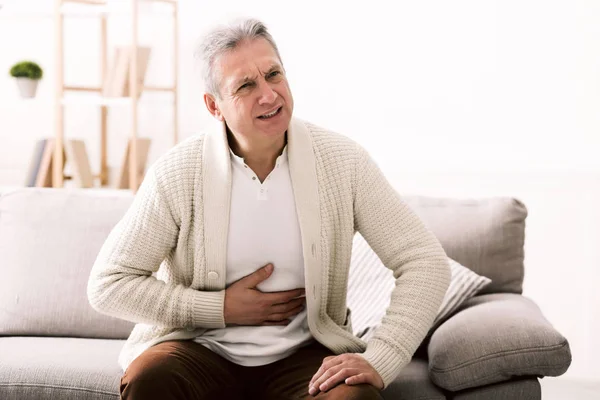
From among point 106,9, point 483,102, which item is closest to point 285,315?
point 483,102

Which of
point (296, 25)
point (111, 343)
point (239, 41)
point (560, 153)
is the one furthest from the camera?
point (296, 25)

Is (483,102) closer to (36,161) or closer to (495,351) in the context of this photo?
(495,351)

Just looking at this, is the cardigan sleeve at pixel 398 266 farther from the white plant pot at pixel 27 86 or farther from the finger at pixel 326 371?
the white plant pot at pixel 27 86

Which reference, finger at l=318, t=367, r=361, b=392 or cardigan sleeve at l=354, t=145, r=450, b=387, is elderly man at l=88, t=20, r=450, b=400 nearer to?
cardigan sleeve at l=354, t=145, r=450, b=387

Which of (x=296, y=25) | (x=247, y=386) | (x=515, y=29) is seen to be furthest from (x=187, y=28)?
(x=247, y=386)

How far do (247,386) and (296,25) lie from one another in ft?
6.85

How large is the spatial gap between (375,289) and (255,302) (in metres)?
0.56

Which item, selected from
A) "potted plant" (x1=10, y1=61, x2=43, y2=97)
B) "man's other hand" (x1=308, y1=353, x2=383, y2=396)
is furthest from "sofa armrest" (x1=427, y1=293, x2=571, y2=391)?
"potted plant" (x1=10, y1=61, x2=43, y2=97)

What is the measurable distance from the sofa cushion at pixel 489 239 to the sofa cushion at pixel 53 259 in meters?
0.95

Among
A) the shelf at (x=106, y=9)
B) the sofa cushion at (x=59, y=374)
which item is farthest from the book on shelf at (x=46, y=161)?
the sofa cushion at (x=59, y=374)

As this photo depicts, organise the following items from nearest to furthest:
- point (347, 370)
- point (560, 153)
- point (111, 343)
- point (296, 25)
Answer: point (347, 370) < point (111, 343) < point (560, 153) < point (296, 25)

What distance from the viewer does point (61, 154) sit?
3.92m

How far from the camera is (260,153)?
1984 mm

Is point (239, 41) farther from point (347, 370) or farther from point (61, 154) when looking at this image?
point (61, 154)
